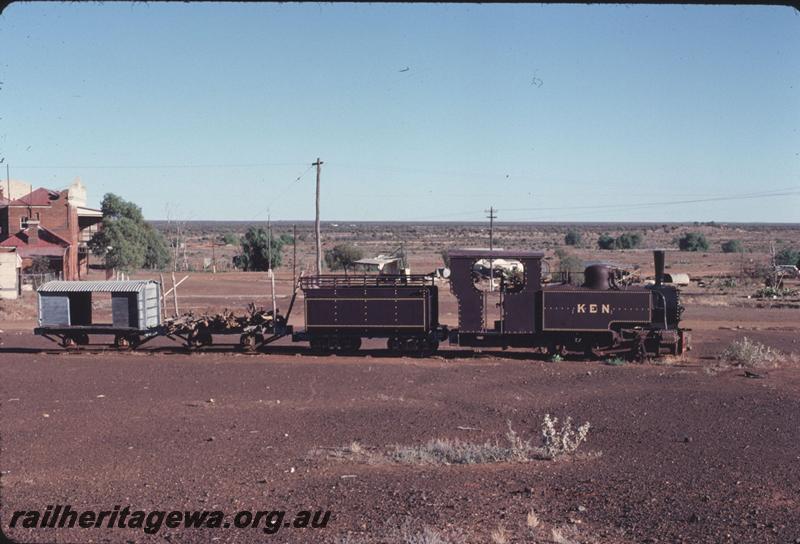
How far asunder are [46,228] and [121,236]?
6.48 meters

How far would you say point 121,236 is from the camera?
5594 cm

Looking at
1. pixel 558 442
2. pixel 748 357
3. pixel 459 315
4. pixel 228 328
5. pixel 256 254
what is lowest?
pixel 748 357

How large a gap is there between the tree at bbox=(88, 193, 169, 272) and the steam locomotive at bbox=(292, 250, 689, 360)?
35012 mm

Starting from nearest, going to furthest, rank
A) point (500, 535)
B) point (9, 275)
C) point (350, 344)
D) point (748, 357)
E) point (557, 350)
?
point (500, 535) < point (748, 357) < point (557, 350) < point (350, 344) < point (9, 275)

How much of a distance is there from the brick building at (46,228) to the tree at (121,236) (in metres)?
3.39

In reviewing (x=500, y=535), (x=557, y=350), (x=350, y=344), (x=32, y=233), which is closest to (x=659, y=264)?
(x=557, y=350)

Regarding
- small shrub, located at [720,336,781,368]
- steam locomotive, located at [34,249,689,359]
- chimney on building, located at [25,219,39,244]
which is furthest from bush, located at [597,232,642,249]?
small shrub, located at [720,336,781,368]

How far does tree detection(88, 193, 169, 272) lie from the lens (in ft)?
183

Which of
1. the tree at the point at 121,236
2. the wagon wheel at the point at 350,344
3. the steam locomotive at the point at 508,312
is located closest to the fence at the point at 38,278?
the tree at the point at 121,236

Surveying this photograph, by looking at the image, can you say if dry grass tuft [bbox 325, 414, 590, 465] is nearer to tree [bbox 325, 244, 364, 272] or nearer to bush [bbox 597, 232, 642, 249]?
tree [bbox 325, 244, 364, 272]

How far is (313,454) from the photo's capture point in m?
13.1

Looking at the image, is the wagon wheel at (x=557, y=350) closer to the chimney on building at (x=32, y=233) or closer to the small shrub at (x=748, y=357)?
the small shrub at (x=748, y=357)

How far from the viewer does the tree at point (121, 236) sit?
55.7 m

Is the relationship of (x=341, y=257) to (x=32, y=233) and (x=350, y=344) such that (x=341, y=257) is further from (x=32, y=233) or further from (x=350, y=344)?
(x=350, y=344)
